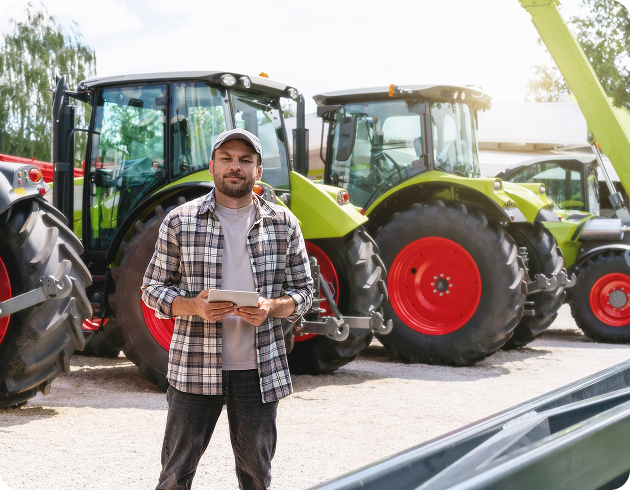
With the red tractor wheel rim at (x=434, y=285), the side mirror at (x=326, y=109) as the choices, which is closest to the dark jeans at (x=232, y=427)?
the red tractor wheel rim at (x=434, y=285)

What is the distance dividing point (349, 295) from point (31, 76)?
64.2 ft

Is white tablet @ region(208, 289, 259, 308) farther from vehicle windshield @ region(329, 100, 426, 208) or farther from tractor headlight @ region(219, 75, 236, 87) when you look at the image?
vehicle windshield @ region(329, 100, 426, 208)

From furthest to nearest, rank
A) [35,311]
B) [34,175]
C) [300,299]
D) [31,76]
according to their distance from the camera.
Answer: [31,76]
[34,175]
[35,311]
[300,299]

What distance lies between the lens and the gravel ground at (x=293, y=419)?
3.53 m

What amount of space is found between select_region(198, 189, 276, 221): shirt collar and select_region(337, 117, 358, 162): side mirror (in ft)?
14.5

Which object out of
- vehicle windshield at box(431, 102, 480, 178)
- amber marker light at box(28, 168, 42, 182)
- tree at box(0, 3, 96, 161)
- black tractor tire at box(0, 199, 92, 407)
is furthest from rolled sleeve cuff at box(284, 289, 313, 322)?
tree at box(0, 3, 96, 161)

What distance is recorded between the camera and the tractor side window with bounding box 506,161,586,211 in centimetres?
1035

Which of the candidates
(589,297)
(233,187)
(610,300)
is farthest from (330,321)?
(610,300)

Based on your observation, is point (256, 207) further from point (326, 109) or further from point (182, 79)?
point (326, 109)

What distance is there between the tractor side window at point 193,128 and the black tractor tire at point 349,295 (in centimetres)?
129

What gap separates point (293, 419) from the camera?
4.68 m

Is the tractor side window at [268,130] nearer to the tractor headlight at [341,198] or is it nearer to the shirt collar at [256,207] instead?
the tractor headlight at [341,198]

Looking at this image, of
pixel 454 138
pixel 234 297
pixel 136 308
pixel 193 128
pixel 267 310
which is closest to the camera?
pixel 234 297

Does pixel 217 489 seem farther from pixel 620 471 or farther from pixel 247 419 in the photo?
pixel 620 471
